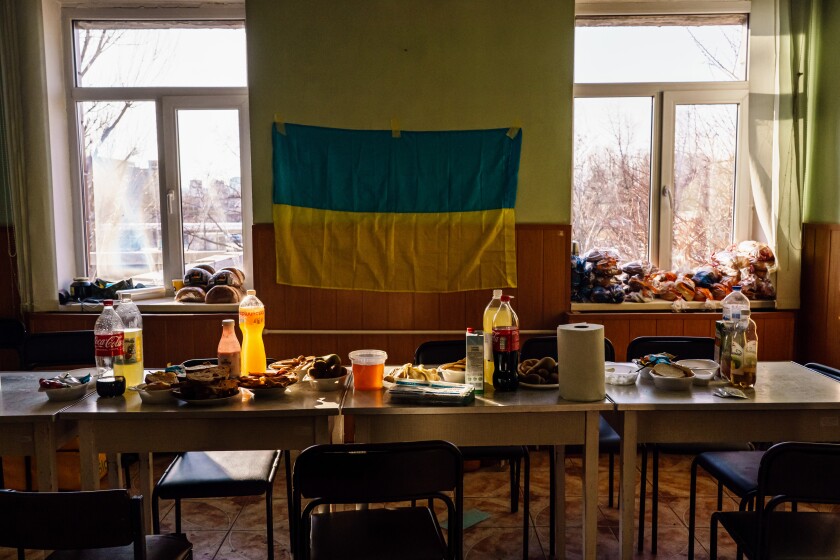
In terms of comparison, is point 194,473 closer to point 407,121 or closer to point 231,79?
point 407,121

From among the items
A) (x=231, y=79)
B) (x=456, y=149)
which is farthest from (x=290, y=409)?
(x=231, y=79)

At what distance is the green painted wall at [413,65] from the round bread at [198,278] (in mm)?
851

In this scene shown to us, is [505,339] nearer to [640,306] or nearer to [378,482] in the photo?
[378,482]

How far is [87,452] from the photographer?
229 centimetres

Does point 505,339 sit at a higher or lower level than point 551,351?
higher

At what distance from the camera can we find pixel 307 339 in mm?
4270

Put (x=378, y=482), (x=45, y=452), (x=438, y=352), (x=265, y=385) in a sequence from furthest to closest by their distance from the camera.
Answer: (x=438, y=352) → (x=265, y=385) → (x=45, y=452) → (x=378, y=482)

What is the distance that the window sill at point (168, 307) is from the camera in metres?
4.28

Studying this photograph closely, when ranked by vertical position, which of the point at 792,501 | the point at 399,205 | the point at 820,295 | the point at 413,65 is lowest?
the point at 792,501

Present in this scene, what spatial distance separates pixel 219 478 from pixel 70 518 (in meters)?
0.90

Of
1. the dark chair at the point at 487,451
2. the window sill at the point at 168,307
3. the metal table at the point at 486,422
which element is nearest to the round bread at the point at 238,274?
the window sill at the point at 168,307

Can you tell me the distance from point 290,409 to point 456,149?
2.32m

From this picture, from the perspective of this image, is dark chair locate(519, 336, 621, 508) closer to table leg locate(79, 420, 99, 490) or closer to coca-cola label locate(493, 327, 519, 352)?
coca-cola label locate(493, 327, 519, 352)

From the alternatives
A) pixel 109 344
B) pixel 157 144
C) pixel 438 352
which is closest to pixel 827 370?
pixel 438 352
